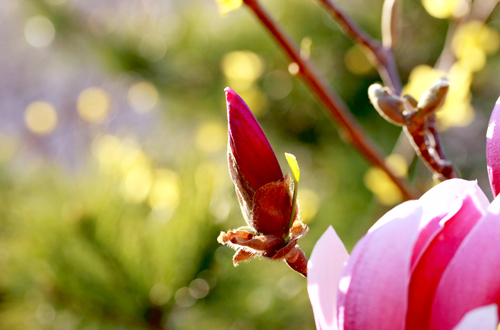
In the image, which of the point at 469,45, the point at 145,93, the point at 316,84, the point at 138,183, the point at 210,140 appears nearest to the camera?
the point at 316,84

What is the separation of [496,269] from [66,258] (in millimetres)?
402

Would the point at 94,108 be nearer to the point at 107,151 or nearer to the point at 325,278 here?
the point at 107,151

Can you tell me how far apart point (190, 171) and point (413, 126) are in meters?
0.33

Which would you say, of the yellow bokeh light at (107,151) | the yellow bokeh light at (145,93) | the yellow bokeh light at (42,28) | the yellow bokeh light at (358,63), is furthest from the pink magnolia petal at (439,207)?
the yellow bokeh light at (42,28)

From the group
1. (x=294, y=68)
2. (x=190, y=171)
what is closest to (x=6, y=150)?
(x=190, y=171)

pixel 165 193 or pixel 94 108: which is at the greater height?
pixel 94 108

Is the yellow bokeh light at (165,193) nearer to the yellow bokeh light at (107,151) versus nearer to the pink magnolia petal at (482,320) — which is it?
the yellow bokeh light at (107,151)

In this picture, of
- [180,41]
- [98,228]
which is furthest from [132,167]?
[180,41]

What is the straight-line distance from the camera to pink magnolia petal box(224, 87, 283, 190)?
0.47 ft

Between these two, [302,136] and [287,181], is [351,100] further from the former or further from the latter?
[287,181]

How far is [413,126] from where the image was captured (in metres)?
0.18

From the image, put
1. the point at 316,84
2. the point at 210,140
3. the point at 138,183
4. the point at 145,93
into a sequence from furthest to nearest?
the point at 145,93 < the point at 210,140 < the point at 138,183 < the point at 316,84

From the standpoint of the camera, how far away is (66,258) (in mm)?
403

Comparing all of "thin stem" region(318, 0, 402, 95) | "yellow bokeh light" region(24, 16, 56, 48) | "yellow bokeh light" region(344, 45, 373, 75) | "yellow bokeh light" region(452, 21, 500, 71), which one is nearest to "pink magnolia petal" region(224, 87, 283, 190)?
"thin stem" region(318, 0, 402, 95)
